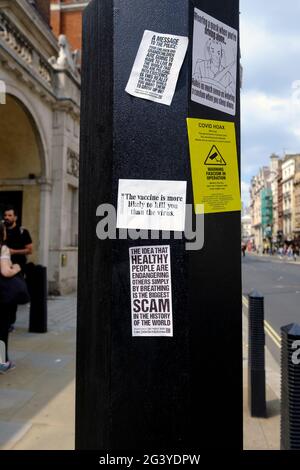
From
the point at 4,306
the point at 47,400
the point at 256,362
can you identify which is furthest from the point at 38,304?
the point at 256,362

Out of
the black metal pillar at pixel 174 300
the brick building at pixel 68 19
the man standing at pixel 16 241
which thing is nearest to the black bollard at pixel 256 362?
the black metal pillar at pixel 174 300

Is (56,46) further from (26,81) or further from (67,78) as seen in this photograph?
(26,81)

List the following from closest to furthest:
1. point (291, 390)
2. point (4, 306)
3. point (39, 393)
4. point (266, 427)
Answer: point (291, 390)
point (266, 427)
point (39, 393)
point (4, 306)

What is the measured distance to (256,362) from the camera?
3855mm

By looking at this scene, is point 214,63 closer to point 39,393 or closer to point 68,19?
point 39,393

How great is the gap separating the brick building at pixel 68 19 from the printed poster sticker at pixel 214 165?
691 inches

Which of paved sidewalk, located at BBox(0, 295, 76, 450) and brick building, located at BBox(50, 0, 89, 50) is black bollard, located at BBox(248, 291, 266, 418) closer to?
paved sidewalk, located at BBox(0, 295, 76, 450)

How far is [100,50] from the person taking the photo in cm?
160

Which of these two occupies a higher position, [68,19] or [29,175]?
[68,19]

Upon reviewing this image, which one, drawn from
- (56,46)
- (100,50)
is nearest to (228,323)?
(100,50)

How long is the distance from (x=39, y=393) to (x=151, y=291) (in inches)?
127

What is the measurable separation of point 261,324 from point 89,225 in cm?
296

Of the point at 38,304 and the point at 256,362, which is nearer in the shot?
the point at 256,362

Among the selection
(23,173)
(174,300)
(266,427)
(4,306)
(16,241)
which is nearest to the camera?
(174,300)
